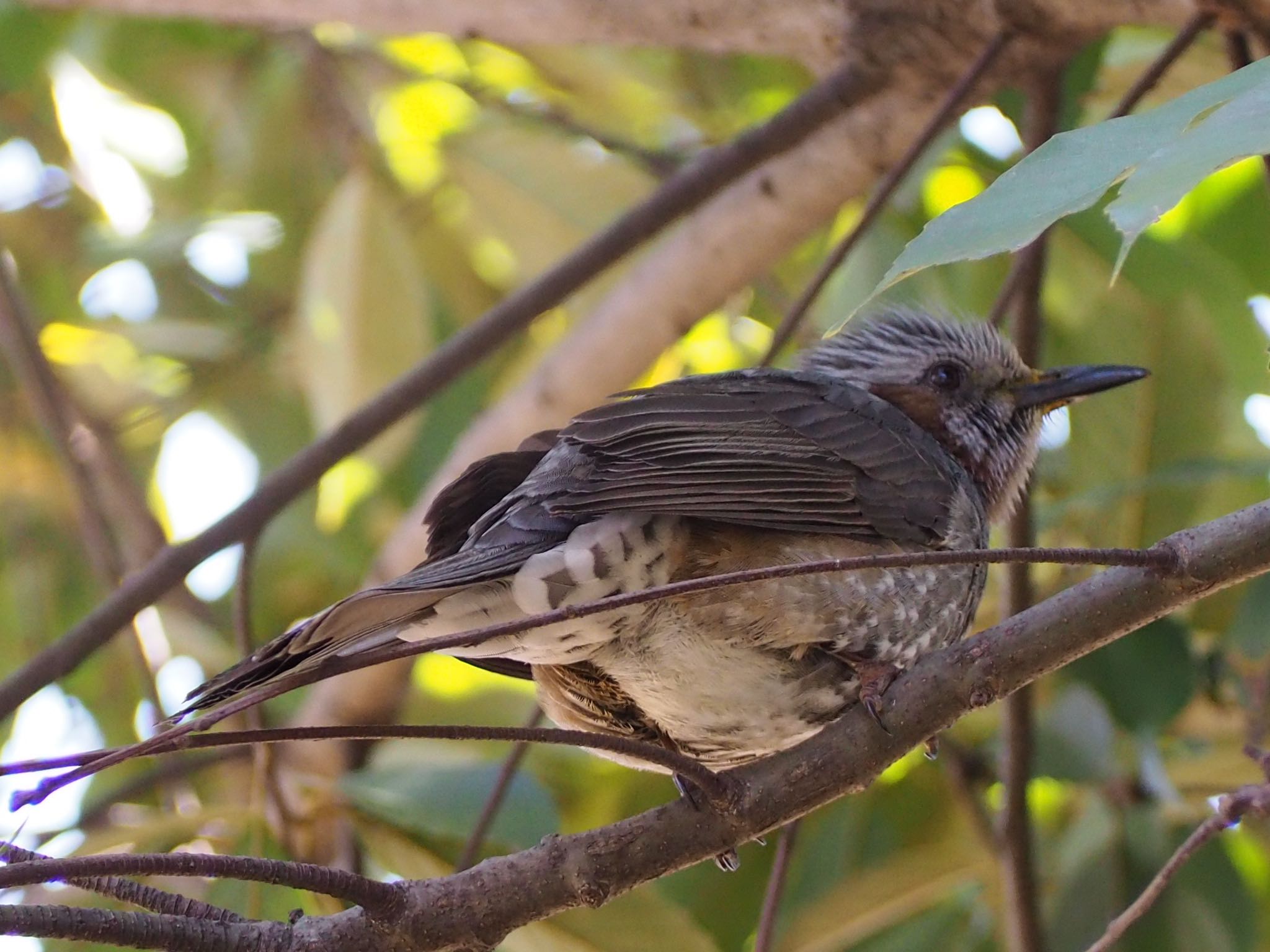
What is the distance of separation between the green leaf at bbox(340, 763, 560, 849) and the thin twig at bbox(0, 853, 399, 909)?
1.28 meters

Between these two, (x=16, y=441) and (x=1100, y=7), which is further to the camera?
(x=16, y=441)

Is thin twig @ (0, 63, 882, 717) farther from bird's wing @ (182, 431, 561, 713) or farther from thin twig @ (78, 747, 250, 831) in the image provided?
thin twig @ (78, 747, 250, 831)

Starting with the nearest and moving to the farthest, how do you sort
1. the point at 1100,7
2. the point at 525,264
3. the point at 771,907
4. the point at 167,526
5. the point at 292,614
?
the point at 771,907, the point at 1100,7, the point at 525,264, the point at 292,614, the point at 167,526

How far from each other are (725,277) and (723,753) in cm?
136

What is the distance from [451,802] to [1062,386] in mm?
1460

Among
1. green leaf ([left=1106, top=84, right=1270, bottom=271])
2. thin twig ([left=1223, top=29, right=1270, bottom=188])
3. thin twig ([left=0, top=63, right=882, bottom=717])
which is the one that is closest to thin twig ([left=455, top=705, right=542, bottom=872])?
thin twig ([left=0, top=63, right=882, bottom=717])

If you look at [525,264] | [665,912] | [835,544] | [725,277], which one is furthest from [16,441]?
[835,544]

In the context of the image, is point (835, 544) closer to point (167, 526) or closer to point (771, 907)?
point (771, 907)

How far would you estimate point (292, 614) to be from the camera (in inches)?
187

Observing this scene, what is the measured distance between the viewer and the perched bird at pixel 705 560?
2035 millimetres

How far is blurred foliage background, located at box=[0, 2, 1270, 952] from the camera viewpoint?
120 inches

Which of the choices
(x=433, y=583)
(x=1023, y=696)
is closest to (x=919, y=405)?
(x=1023, y=696)

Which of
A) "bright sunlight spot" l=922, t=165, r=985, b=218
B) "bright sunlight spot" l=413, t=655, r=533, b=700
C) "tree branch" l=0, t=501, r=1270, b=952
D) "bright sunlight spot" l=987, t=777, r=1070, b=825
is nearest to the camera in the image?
"tree branch" l=0, t=501, r=1270, b=952

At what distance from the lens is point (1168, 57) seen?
258cm
